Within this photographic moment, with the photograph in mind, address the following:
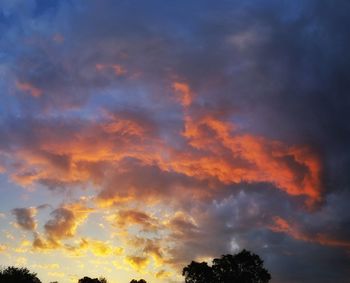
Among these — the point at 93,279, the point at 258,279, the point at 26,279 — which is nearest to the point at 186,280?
the point at 258,279

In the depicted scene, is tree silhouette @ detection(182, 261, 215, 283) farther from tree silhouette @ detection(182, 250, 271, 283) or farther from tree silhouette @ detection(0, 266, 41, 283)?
tree silhouette @ detection(0, 266, 41, 283)

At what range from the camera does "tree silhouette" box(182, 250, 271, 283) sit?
365 feet

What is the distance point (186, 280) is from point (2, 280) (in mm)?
47678

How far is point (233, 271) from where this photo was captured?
112750mm

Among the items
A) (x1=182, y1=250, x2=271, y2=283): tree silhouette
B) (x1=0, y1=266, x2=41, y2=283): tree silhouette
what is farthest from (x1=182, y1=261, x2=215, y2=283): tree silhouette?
(x1=0, y1=266, x2=41, y2=283): tree silhouette

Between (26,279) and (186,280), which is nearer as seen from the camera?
(26,279)

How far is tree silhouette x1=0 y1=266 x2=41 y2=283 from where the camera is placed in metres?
100

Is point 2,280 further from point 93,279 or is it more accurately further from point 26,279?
point 93,279

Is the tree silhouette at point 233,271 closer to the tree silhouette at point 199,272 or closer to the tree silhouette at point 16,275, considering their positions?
the tree silhouette at point 199,272

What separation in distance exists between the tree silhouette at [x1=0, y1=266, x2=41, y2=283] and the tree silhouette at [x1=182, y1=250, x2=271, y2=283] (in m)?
42.4

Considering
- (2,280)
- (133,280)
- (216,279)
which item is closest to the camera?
(2,280)

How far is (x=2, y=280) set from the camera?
97.8m

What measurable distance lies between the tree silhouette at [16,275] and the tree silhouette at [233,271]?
42.4 meters

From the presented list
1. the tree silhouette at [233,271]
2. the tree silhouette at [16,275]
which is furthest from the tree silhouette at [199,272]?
the tree silhouette at [16,275]
